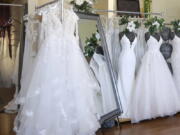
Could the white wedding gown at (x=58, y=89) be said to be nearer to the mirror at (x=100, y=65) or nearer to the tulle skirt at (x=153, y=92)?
the mirror at (x=100, y=65)

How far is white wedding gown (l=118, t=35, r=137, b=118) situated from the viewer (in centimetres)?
334

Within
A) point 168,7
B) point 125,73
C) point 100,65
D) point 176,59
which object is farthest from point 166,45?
point 168,7

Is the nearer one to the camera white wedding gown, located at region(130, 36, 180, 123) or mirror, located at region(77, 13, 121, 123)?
mirror, located at region(77, 13, 121, 123)

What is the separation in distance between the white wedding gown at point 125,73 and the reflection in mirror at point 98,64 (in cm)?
21

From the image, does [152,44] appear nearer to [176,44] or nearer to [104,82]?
[176,44]

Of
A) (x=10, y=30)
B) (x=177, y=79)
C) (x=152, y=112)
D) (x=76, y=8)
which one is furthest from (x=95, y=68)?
(x=10, y=30)

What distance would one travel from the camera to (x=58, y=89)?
2391 mm

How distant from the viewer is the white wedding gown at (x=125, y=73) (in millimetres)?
3338

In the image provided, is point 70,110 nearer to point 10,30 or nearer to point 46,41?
point 46,41

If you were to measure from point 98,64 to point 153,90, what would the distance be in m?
0.92

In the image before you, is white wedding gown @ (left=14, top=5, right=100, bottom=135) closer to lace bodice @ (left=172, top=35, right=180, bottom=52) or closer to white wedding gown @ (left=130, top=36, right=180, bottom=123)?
white wedding gown @ (left=130, top=36, right=180, bottom=123)

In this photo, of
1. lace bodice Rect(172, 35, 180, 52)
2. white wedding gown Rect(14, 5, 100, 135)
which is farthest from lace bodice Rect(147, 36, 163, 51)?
white wedding gown Rect(14, 5, 100, 135)

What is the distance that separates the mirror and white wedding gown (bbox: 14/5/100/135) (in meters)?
0.44

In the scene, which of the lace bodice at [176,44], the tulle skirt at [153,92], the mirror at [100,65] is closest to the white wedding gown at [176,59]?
the lace bodice at [176,44]
